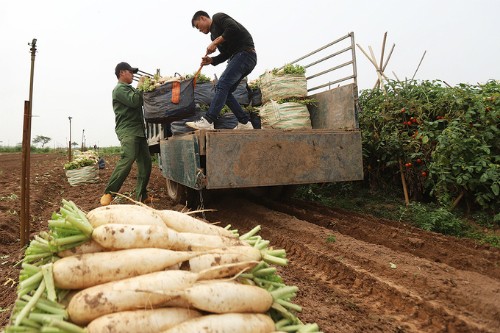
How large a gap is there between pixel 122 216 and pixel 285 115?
4.19m

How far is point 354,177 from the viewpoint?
195 inches

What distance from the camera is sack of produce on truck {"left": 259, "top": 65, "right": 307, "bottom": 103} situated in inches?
231

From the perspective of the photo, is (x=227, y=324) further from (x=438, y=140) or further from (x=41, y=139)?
(x=41, y=139)

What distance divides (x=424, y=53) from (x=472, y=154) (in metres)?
4.81

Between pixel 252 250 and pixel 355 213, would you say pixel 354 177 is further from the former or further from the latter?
pixel 252 250

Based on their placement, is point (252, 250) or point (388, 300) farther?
point (388, 300)

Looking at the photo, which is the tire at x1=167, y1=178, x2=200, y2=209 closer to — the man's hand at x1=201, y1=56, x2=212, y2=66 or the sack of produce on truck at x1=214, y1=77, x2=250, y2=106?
the sack of produce on truck at x1=214, y1=77, x2=250, y2=106

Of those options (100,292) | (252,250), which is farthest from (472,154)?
(100,292)

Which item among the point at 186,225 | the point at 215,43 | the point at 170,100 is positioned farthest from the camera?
the point at 170,100

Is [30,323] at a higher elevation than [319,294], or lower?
higher

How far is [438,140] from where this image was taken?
541 centimetres

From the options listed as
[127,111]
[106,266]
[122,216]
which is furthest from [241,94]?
[106,266]

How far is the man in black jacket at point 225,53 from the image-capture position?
5.02 meters

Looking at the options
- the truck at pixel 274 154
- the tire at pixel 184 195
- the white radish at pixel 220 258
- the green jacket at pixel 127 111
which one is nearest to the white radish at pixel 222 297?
the white radish at pixel 220 258
